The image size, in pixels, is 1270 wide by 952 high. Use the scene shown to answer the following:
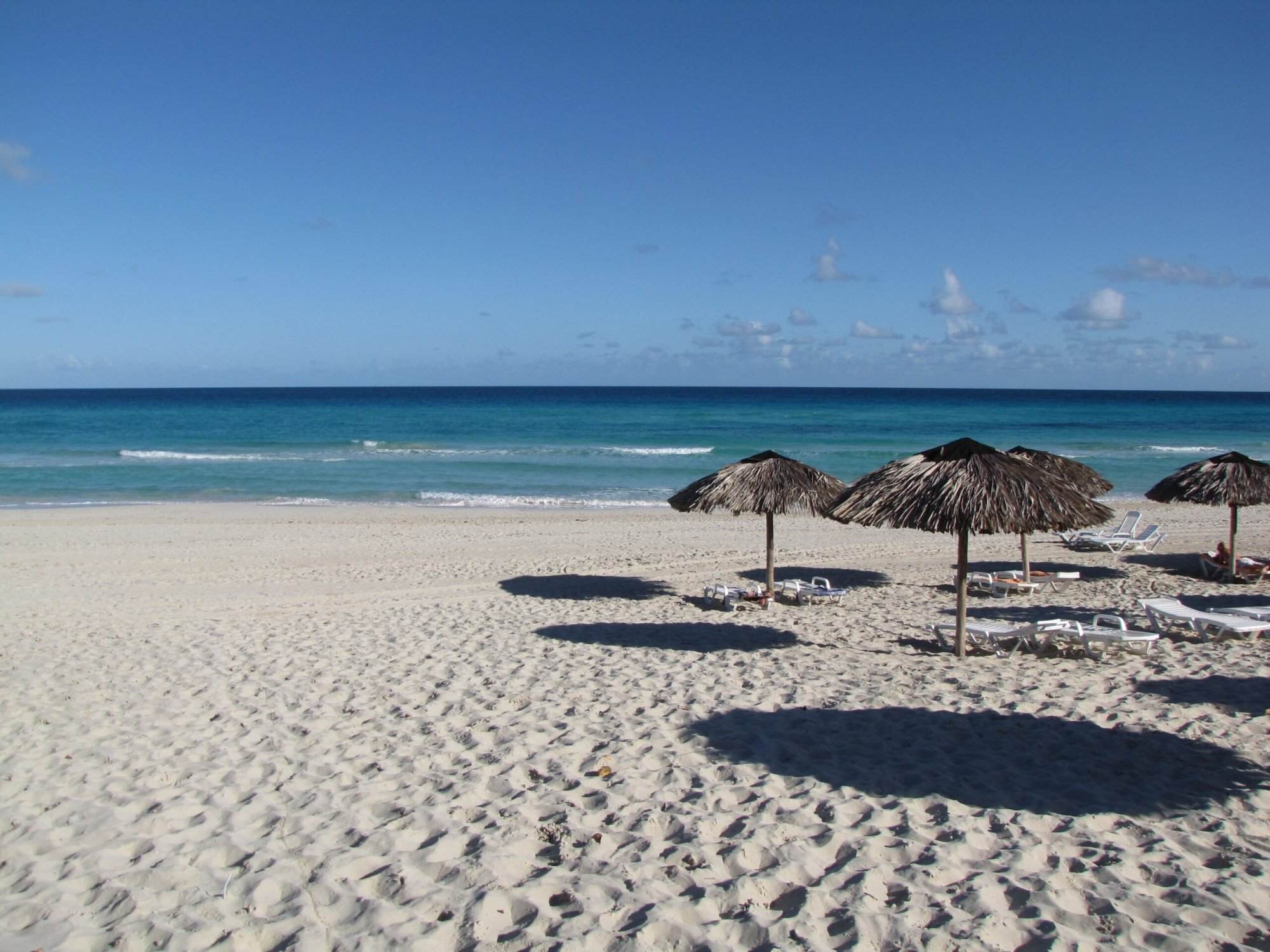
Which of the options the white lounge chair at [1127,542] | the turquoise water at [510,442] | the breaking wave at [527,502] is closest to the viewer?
the white lounge chair at [1127,542]

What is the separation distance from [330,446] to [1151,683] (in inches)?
1529

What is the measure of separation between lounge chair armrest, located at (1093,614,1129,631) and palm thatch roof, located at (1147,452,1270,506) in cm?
355

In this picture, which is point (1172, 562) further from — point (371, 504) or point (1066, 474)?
point (371, 504)

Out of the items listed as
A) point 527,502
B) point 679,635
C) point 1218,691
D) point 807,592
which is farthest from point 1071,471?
point 527,502

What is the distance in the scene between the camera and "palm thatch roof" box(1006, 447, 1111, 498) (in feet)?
37.8

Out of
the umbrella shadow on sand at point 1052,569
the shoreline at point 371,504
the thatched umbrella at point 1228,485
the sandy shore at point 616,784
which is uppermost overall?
the thatched umbrella at point 1228,485

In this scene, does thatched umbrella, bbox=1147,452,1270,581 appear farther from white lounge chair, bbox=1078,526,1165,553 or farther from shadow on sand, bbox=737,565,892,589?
shadow on sand, bbox=737,565,892,589

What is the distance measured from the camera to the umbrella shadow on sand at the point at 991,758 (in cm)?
484

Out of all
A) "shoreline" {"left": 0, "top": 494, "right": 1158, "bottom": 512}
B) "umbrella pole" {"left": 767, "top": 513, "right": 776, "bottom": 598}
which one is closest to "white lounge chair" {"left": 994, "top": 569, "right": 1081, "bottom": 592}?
"umbrella pole" {"left": 767, "top": 513, "right": 776, "bottom": 598}

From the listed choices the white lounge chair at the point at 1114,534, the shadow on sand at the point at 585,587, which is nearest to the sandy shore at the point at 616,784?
the shadow on sand at the point at 585,587

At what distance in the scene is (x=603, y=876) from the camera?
411 cm

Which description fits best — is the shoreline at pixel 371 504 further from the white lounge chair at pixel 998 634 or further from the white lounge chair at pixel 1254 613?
the white lounge chair at pixel 1254 613

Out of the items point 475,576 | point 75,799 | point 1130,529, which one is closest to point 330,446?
point 475,576

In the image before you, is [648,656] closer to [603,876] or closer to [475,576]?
[603,876]
